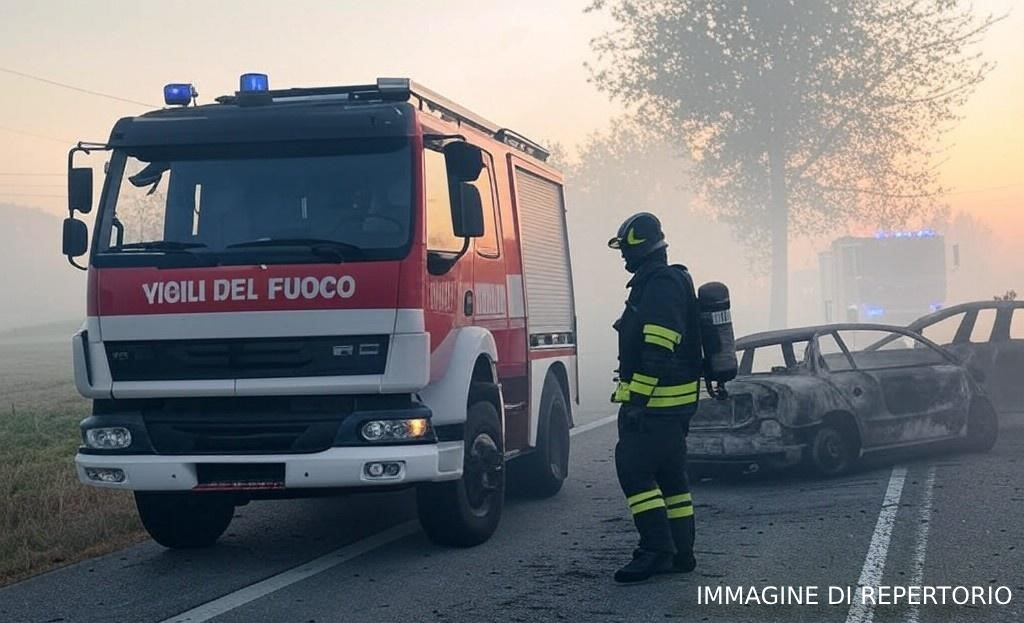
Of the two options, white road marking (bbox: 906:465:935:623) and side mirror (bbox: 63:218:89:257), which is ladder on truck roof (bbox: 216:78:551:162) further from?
white road marking (bbox: 906:465:935:623)

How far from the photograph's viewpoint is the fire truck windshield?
7016 mm

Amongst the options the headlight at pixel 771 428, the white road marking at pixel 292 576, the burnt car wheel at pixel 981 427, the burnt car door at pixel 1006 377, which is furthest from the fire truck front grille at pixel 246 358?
the burnt car door at pixel 1006 377

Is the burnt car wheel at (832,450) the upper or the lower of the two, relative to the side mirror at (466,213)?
lower

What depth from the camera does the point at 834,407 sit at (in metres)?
10.2

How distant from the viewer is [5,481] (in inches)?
412

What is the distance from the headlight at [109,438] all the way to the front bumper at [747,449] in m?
4.64

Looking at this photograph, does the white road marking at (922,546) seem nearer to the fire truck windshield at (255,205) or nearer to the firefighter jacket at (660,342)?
the firefighter jacket at (660,342)

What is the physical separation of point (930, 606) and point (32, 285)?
621 ft

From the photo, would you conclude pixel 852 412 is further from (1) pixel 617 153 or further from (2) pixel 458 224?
(1) pixel 617 153

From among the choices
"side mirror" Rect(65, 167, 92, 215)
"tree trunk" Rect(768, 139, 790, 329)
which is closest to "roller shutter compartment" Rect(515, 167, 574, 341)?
"side mirror" Rect(65, 167, 92, 215)

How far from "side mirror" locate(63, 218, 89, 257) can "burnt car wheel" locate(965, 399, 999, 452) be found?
26.3 ft

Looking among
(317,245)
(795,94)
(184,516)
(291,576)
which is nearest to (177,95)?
(317,245)

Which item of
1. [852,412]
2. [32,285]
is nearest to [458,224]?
[852,412]

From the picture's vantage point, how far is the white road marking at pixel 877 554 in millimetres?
5719
